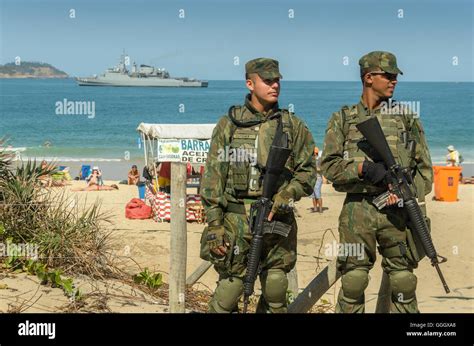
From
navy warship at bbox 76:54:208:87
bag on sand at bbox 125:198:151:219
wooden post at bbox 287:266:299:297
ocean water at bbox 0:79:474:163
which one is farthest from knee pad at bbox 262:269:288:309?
navy warship at bbox 76:54:208:87

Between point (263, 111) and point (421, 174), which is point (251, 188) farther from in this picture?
point (421, 174)

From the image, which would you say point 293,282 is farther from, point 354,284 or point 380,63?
point 380,63

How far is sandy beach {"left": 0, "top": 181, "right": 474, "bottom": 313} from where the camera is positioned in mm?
6680

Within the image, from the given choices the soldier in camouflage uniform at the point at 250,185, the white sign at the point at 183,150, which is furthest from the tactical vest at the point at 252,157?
the white sign at the point at 183,150

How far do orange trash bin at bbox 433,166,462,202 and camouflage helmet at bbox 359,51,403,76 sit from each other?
48.8ft

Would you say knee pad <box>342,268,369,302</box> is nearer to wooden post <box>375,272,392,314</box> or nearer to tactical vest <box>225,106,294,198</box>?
wooden post <box>375,272,392,314</box>

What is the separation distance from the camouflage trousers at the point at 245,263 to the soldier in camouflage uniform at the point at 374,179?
406 mm

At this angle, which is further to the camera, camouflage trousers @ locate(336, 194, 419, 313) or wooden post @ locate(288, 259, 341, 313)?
wooden post @ locate(288, 259, 341, 313)

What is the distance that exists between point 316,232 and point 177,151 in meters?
4.15

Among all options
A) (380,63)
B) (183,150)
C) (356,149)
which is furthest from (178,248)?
(183,150)

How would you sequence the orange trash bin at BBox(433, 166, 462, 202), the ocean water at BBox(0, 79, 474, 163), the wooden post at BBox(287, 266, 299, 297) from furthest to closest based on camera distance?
the ocean water at BBox(0, 79, 474, 163) < the orange trash bin at BBox(433, 166, 462, 202) < the wooden post at BBox(287, 266, 299, 297)
